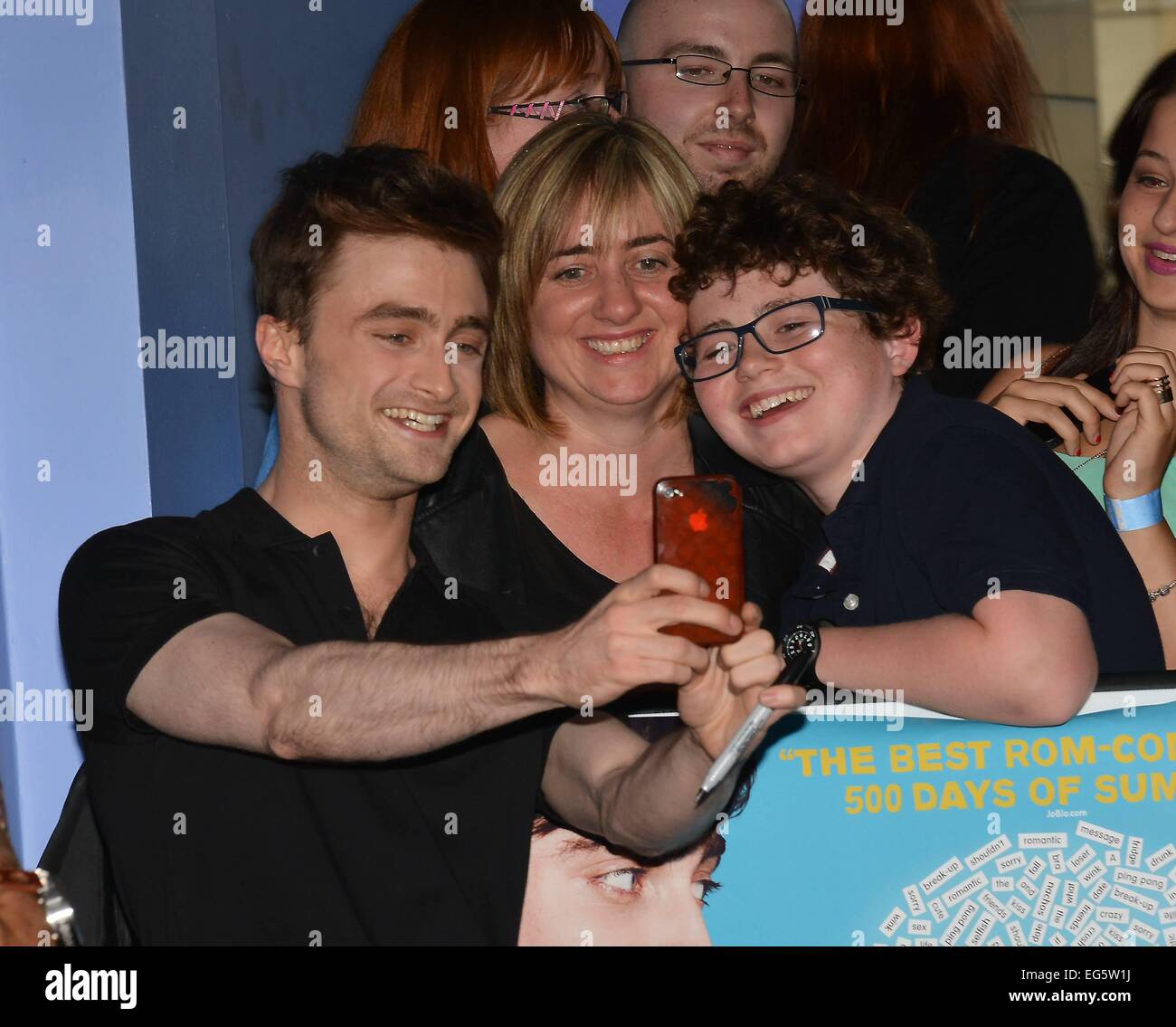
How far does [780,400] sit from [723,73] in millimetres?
1251

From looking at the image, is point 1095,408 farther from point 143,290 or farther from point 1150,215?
point 143,290

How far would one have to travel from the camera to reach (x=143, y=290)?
3.54 meters

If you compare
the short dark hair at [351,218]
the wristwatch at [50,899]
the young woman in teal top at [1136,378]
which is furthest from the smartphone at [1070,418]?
the wristwatch at [50,899]

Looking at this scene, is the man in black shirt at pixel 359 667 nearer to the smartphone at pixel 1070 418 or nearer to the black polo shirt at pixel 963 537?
the black polo shirt at pixel 963 537

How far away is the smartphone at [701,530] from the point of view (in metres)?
2.14

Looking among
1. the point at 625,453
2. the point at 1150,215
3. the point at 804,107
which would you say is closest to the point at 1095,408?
the point at 1150,215

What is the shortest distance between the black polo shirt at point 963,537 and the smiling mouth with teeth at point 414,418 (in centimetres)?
78

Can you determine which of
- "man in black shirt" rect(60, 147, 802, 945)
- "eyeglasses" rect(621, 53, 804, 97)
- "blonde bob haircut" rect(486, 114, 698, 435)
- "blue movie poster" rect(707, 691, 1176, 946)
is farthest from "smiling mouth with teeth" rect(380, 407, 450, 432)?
"eyeglasses" rect(621, 53, 804, 97)

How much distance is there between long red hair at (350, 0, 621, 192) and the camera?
361 centimetres

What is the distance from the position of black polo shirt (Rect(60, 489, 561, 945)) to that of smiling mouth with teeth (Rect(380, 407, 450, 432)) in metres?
0.31

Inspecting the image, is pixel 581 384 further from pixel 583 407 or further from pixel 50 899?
pixel 50 899

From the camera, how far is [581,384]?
3262 mm
